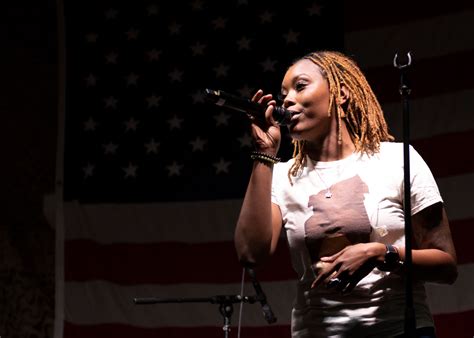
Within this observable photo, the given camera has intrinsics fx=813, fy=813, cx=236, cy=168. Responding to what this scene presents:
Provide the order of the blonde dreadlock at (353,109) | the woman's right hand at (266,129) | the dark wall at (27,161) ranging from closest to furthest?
the woman's right hand at (266,129) → the blonde dreadlock at (353,109) → the dark wall at (27,161)

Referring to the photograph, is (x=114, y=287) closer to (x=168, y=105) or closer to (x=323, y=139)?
(x=168, y=105)

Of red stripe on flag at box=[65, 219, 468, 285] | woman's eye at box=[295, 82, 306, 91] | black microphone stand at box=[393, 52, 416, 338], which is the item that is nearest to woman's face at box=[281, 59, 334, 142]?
woman's eye at box=[295, 82, 306, 91]

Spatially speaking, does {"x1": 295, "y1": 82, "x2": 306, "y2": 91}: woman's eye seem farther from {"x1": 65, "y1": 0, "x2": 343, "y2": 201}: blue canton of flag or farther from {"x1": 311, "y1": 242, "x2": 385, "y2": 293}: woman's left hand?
{"x1": 65, "y1": 0, "x2": 343, "y2": 201}: blue canton of flag

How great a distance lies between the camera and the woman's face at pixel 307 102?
1.92 meters

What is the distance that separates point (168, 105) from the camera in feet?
12.3

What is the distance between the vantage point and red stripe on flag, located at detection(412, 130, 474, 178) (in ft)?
10.6

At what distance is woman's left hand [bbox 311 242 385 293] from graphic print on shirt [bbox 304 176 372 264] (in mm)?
71

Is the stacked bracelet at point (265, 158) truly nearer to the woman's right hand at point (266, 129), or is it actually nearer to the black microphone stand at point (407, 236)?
the woman's right hand at point (266, 129)

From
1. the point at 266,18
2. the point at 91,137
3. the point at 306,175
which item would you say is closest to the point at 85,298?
the point at 91,137

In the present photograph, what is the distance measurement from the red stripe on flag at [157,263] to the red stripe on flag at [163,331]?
0.20 meters

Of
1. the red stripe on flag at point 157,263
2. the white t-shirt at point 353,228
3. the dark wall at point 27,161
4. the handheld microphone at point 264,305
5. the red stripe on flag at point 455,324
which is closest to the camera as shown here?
the white t-shirt at point 353,228

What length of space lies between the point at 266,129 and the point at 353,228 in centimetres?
31

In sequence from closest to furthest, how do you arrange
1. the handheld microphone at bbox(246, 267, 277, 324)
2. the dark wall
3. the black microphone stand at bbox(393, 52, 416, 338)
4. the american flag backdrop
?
the black microphone stand at bbox(393, 52, 416, 338)
the handheld microphone at bbox(246, 267, 277, 324)
the american flag backdrop
the dark wall

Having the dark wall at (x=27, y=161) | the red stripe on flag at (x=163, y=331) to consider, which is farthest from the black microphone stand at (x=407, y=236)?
the dark wall at (x=27, y=161)
